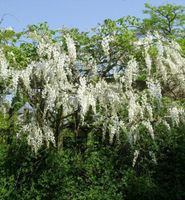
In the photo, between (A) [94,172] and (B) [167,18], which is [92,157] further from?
(B) [167,18]

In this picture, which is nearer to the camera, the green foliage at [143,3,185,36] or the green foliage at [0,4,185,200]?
the green foliage at [0,4,185,200]

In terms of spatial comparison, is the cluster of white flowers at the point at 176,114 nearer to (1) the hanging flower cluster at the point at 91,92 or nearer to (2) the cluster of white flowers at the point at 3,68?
(1) the hanging flower cluster at the point at 91,92

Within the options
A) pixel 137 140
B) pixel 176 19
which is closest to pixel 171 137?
pixel 137 140

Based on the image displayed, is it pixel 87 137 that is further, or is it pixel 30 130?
pixel 87 137

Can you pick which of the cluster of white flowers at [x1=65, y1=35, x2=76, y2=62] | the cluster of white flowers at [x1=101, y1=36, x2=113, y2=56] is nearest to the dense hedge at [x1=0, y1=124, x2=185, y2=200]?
the cluster of white flowers at [x1=65, y1=35, x2=76, y2=62]

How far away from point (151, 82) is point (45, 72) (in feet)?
7.91

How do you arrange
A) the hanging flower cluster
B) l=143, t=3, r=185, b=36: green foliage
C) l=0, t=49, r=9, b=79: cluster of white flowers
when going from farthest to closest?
1. l=143, t=3, r=185, b=36: green foliage
2. the hanging flower cluster
3. l=0, t=49, r=9, b=79: cluster of white flowers

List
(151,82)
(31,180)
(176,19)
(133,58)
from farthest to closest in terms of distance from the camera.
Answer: (176,19) < (133,58) < (151,82) < (31,180)

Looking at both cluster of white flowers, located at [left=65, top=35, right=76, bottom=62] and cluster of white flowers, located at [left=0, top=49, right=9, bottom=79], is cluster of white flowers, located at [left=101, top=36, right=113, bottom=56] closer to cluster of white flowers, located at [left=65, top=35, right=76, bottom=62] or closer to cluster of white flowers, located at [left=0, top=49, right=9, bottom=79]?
cluster of white flowers, located at [left=65, top=35, right=76, bottom=62]

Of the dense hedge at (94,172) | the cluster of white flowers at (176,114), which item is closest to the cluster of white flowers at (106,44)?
the cluster of white flowers at (176,114)

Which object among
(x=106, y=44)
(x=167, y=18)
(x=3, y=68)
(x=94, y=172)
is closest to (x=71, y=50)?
(x=106, y=44)

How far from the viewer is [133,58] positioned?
946 centimetres

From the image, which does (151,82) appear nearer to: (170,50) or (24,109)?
(170,50)

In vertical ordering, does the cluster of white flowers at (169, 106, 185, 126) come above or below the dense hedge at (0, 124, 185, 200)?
above
